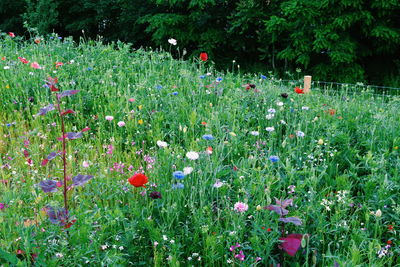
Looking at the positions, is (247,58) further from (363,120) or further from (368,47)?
(363,120)

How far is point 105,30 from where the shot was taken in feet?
40.5

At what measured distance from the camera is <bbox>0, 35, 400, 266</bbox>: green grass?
191 centimetres

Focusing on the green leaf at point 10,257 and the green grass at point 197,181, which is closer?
the green leaf at point 10,257

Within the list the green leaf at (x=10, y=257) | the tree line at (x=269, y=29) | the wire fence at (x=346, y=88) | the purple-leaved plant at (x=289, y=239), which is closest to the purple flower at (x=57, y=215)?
the green leaf at (x=10, y=257)

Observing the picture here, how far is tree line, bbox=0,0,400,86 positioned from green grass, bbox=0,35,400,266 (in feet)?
14.4

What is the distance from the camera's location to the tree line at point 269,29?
27.0ft

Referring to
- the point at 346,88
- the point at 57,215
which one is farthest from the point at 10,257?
the point at 346,88

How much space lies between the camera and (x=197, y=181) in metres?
2.30

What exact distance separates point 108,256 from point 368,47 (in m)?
8.63

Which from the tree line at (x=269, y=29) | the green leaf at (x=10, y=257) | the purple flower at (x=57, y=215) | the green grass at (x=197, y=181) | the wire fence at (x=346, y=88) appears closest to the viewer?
the green leaf at (x=10, y=257)

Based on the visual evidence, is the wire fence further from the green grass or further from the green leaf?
the green leaf

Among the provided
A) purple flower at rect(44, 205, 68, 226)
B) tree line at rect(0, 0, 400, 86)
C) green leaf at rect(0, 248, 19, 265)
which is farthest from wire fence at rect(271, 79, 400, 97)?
green leaf at rect(0, 248, 19, 265)

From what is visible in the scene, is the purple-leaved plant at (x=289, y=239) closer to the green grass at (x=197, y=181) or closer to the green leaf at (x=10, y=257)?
the green grass at (x=197, y=181)

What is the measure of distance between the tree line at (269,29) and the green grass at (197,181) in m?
4.38
